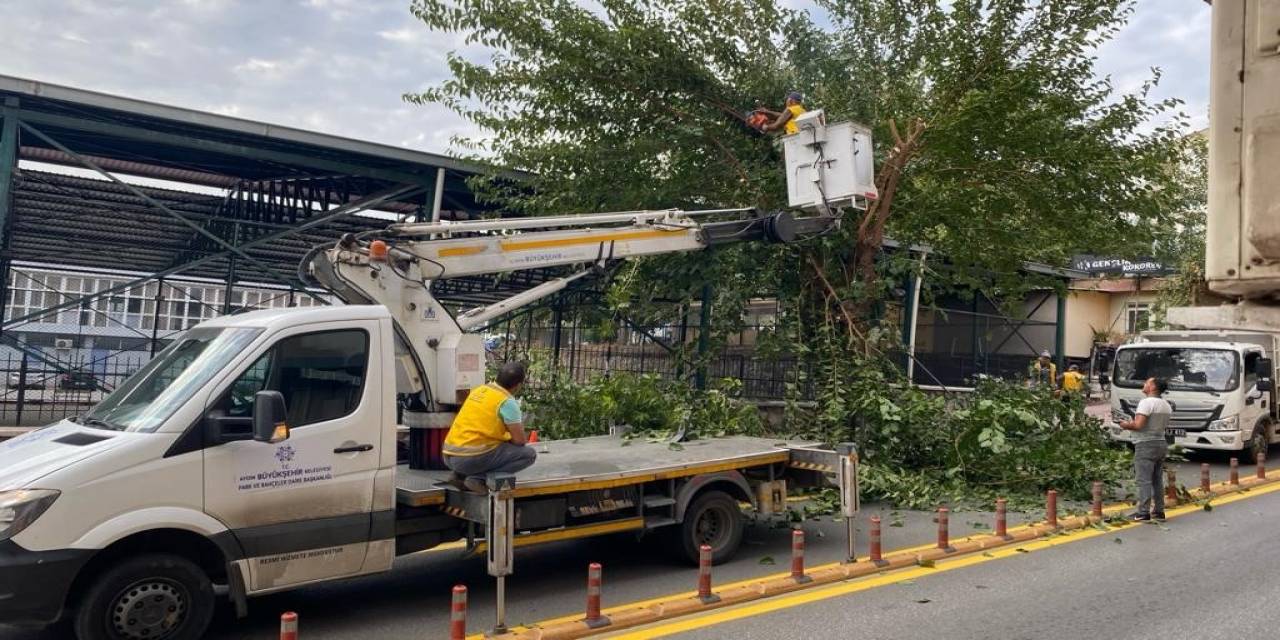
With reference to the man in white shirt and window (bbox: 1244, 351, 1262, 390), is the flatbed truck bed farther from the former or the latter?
window (bbox: 1244, 351, 1262, 390)

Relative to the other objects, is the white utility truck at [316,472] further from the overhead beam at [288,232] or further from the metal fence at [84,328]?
the overhead beam at [288,232]

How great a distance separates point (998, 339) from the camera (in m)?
29.1

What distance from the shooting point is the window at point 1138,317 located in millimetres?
31534

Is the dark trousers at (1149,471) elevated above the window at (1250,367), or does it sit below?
below

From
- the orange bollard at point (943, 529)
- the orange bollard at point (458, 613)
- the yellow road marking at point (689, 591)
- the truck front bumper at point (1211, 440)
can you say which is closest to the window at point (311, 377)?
the orange bollard at point (458, 613)

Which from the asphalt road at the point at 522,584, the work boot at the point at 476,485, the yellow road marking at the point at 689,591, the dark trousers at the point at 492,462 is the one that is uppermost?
the dark trousers at the point at 492,462

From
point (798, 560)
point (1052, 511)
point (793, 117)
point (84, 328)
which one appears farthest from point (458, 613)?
point (84, 328)

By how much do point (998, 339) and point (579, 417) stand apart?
22.0m

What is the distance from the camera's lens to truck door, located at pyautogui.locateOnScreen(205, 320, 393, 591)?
5473mm

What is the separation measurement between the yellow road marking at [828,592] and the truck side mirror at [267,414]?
100 inches

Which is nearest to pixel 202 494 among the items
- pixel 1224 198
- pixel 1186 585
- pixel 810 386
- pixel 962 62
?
pixel 1224 198

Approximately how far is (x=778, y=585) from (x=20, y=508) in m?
5.07

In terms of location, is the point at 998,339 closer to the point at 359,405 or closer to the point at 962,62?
the point at 962,62

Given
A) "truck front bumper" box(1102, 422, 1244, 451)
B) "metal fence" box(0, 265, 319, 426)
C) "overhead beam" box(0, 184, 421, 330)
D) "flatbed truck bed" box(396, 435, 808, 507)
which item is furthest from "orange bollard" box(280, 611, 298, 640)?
"truck front bumper" box(1102, 422, 1244, 451)
